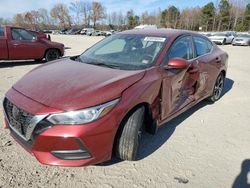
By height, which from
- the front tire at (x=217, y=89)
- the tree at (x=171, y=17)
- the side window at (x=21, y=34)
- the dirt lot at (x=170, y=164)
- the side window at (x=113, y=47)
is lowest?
the dirt lot at (x=170, y=164)

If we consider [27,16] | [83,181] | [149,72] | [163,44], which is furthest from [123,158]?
[27,16]

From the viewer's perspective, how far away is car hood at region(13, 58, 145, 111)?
7.91 feet

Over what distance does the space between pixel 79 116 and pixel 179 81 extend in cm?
180

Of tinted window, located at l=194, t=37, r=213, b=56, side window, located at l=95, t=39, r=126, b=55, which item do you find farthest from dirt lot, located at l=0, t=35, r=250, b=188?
side window, located at l=95, t=39, r=126, b=55

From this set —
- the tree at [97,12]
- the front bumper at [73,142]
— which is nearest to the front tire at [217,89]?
the front bumper at [73,142]

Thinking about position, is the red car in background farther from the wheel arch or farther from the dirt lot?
the wheel arch

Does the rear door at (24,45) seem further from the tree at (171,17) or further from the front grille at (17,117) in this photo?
the tree at (171,17)

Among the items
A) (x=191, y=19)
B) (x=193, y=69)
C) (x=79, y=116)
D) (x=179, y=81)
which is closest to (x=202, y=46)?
(x=193, y=69)

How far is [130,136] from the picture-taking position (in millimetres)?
2713

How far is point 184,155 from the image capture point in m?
3.20

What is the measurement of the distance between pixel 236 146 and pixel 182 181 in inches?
50.6

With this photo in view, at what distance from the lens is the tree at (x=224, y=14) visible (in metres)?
68.7

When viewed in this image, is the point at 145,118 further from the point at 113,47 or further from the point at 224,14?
the point at 224,14

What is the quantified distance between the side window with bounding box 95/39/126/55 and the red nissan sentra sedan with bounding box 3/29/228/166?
17 millimetres
